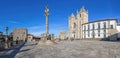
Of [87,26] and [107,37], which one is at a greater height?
[87,26]

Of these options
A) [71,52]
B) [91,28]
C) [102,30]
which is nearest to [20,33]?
[91,28]

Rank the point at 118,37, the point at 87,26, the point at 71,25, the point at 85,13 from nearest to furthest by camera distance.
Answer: the point at 118,37 → the point at 87,26 → the point at 85,13 → the point at 71,25

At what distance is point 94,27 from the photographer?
2381 inches

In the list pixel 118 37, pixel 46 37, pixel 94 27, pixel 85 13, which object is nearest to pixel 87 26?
pixel 94 27

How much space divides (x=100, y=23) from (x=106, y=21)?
2.92 m

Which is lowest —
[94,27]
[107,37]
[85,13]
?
[107,37]

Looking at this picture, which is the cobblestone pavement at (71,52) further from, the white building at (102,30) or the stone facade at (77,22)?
the stone facade at (77,22)

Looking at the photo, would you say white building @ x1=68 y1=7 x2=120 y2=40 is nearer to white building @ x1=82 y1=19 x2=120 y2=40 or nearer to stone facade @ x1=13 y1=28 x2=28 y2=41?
white building @ x1=82 y1=19 x2=120 y2=40

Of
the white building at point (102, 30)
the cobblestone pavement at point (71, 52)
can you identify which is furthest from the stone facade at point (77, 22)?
the cobblestone pavement at point (71, 52)

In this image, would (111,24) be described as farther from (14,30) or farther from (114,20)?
(14,30)

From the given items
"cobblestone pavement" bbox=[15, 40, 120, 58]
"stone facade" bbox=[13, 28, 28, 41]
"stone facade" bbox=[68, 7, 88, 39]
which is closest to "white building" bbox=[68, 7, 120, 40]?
"stone facade" bbox=[68, 7, 88, 39]

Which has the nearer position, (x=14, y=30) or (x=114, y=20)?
(x=114, y=20)

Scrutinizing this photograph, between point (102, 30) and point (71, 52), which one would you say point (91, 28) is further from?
point (71, 52)

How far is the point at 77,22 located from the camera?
7325 cm
